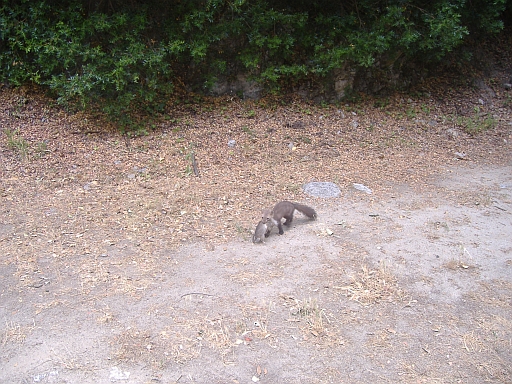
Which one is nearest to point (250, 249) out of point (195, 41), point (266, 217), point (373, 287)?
point (266, 217)

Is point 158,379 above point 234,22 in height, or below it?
below

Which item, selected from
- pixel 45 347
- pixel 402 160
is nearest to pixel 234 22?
pixel 402 160

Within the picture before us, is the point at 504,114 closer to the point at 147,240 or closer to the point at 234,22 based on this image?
the point at 234,22

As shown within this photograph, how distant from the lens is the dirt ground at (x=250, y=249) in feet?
12.3

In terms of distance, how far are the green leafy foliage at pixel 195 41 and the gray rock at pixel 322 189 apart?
279 cm

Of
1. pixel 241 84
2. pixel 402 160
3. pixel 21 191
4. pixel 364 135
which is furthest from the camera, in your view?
pixel 241 84

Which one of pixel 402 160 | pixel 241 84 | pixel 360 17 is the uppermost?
pixel 360 17

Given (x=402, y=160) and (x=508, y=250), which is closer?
(x=508, y=250)

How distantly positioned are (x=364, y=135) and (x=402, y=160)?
109cm

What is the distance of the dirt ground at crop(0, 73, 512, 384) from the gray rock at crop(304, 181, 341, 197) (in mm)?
141

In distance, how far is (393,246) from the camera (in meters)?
5.43

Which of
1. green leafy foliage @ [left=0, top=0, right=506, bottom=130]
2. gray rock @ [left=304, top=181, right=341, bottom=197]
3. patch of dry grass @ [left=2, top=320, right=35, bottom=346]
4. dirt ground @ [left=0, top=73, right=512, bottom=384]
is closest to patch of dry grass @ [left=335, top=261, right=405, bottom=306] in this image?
dirt ground @ [left=0, top=73, right=512, bottom=384]

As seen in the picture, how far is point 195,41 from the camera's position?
8414 millimetres

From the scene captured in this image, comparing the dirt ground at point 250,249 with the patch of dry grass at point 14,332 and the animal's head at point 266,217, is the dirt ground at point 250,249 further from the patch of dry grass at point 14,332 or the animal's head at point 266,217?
the animal's head at point 266,217
